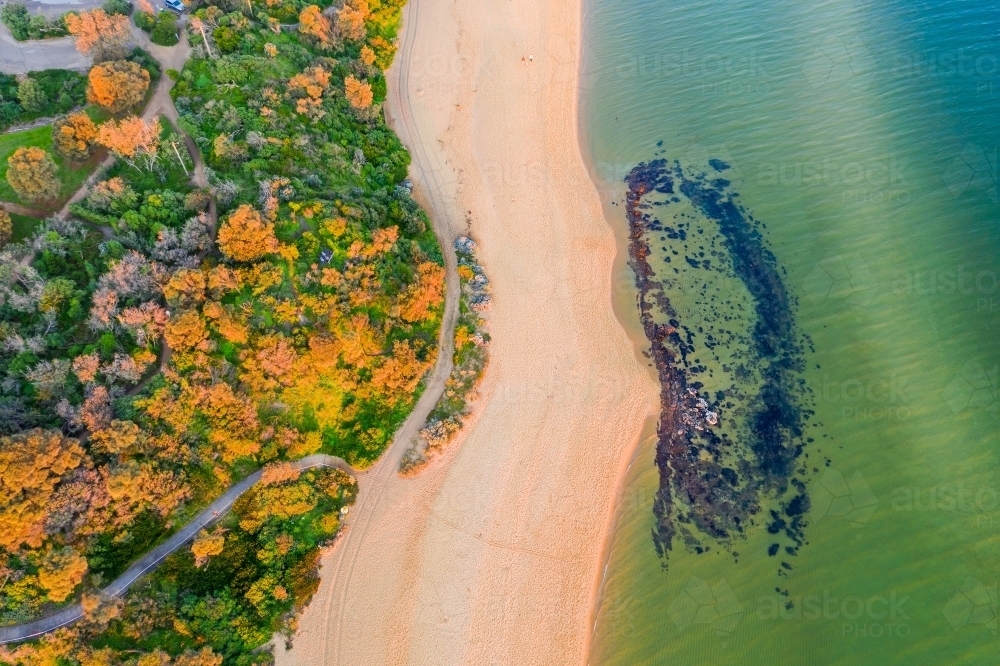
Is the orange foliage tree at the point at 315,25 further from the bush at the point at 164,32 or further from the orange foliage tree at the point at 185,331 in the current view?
the orange foliage tree at the point at 185,331

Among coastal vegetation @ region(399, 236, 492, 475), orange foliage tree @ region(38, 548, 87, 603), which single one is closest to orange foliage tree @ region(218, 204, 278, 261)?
coastal vegetation @ region(399, 236, 492, 475)

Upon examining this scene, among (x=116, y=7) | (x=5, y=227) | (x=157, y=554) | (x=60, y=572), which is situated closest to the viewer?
(x=60, y=572)

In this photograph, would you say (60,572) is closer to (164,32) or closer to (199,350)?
(199,350)

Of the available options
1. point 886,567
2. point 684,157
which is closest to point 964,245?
point 684,157

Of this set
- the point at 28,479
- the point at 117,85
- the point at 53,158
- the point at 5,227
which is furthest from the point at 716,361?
the point at 53,158

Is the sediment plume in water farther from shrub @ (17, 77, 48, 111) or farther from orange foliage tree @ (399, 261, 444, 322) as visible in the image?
shrub @ (17, 77, 48, 111)

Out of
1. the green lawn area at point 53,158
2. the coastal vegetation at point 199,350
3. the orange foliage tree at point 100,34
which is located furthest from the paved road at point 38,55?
the green lawn area at point 53,158
